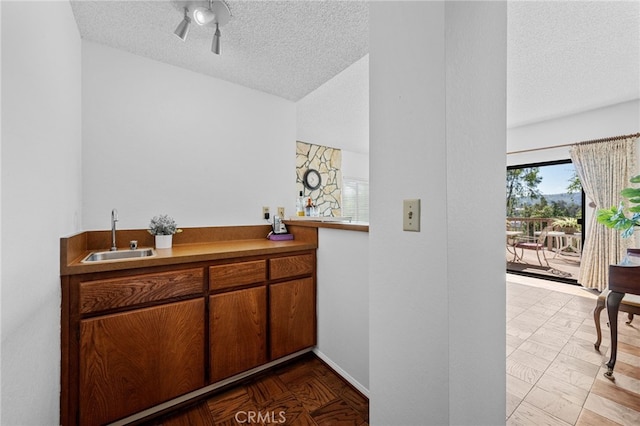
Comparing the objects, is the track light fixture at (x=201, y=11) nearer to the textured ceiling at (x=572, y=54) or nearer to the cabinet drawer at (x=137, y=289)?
the cabinet drawer at (x=137, y=289)

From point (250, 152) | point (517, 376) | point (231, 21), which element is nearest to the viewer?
point (231, 21)

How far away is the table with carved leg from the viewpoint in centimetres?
175

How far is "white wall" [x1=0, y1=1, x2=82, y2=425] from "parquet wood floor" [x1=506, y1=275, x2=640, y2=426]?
2248 millimetres

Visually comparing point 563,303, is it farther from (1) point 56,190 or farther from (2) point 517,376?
(1) point 56,190

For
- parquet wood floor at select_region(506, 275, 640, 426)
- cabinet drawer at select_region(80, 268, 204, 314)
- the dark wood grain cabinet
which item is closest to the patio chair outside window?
parquet wood floor at select_region(506, 275, 640, 426)

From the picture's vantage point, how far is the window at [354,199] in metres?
6.02

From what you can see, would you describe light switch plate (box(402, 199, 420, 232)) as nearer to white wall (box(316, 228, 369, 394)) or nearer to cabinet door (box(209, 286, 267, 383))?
white wall (box(316, 228, 369, 394))

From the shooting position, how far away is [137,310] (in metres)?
1.42

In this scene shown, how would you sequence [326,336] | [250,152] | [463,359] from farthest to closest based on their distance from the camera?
1. [250,152]
2. [326,336]
3. [463,359]

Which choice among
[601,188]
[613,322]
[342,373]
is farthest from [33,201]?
[601,188]

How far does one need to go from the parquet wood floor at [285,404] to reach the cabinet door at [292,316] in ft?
0.62

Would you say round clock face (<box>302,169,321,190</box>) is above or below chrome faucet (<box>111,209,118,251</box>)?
above

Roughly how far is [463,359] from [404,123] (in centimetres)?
76

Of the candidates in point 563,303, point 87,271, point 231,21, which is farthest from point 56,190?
point 563,303
